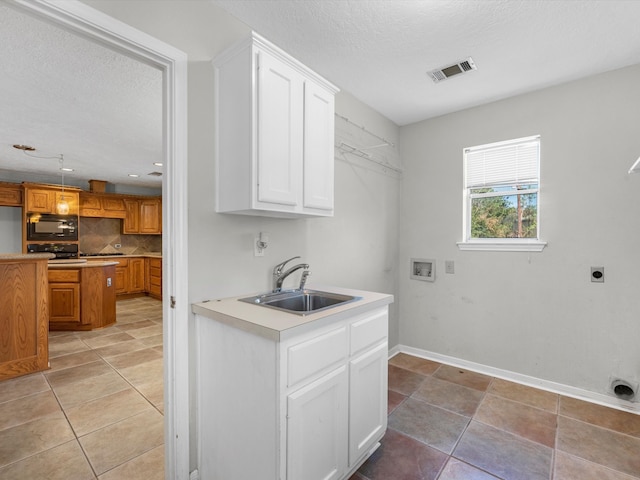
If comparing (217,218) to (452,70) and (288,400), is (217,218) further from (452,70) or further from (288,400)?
(452,70)

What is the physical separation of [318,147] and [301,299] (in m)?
0.99

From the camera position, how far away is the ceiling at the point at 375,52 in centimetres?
174

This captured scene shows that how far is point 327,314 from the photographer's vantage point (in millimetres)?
1478

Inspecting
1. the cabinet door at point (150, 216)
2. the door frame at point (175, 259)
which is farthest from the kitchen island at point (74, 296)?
the door frame at point (175, 259)

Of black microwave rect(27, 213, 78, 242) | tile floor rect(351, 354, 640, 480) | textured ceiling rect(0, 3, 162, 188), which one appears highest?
textured ceiling rect(0, 3, 162, 188)

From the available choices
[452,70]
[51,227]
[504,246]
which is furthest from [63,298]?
[504,246]

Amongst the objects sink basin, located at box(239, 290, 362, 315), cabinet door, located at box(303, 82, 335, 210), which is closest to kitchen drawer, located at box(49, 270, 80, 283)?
sink basin, located at box(239, 290, 362, 315)

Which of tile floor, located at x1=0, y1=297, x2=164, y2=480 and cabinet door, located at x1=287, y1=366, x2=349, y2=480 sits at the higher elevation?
cabinet door, located at x1=287, y1=366, x2=349, y2=480

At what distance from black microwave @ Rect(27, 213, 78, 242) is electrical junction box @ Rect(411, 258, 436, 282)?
6185 mm

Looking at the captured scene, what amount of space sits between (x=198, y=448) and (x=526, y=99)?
3554 millimetres

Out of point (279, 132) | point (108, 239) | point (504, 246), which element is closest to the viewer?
point (279, 132)

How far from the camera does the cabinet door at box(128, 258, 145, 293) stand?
→ 267 inches

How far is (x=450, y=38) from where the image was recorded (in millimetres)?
1998

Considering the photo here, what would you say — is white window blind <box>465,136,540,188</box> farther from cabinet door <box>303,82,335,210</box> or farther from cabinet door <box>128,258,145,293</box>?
cabinet door <box>128,258,145,293</box>
